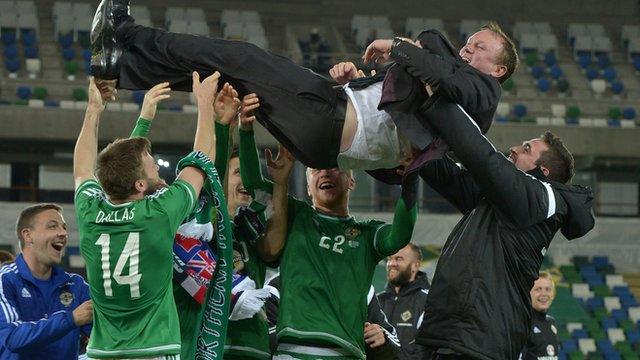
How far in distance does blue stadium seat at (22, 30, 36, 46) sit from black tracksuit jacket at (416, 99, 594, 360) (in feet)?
65.0

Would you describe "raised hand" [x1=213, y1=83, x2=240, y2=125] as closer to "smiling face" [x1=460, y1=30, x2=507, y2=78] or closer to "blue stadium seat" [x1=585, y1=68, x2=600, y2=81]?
"smiling face" [x1=460, y1=30, x2=507, y2=78]

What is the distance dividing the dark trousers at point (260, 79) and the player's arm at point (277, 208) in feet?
0.82

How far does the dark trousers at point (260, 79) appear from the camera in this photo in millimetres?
4827

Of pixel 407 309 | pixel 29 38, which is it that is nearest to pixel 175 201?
pixel 407 309

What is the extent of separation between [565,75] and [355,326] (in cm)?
2063

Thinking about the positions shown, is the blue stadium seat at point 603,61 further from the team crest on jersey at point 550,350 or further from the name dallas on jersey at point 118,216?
the name dallas on jersey at point 118,216

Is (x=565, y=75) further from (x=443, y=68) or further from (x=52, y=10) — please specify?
(x=443, y=68)

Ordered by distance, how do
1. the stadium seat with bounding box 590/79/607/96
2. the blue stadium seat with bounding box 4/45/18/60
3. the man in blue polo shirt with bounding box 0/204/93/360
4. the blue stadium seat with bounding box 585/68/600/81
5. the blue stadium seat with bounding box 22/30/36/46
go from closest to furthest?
the man in blue polo shirt with bounding box 0/204/93/360
the blue stadium seat with bounding box 4/45/18/60
the blue stadium seat with bounding box 22/30/36/46
the stadium seat with bounding box 590/79/607/96
the blue stadium seat with bounding box 585/68/600/81

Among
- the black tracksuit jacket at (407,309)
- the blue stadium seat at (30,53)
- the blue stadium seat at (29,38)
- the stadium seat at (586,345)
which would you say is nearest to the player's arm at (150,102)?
the black tracksuit jacket at (407,309)

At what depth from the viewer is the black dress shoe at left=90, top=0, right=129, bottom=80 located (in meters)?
4.93

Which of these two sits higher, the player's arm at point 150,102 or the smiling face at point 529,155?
the player's arm at point 150,102

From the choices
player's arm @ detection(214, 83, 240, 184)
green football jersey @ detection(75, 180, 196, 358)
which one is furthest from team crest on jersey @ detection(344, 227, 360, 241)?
green football jersey @ detection(75, 180, 196, 358)

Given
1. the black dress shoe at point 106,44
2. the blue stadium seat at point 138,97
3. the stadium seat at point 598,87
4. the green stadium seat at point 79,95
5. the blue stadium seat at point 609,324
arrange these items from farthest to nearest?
the stadium seat at point 598,87, the blue stadium seat at point 138,97, the green stadium seat at point 79,95, the blue stadium seat at point 609,324, the black dress shoe at point 106,44

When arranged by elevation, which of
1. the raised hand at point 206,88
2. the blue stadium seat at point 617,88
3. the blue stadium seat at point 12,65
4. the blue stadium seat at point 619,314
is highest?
the blue stadium seat at point 12,65
